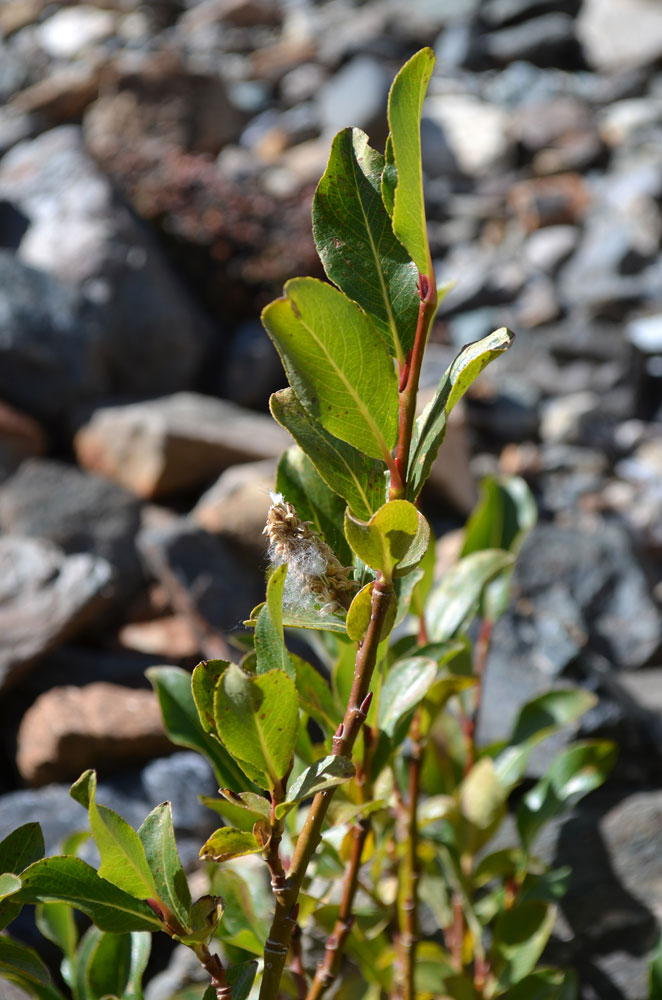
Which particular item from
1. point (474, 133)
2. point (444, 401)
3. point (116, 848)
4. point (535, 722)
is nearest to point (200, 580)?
point (535, 722)

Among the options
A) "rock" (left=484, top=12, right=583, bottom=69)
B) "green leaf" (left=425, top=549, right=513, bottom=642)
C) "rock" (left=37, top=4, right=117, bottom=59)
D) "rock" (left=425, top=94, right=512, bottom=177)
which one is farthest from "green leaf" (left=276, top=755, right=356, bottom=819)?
"rock" (left=37, top=4, right=117, bottom=59)

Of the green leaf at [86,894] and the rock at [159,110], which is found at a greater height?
the green leaf at [86,894]

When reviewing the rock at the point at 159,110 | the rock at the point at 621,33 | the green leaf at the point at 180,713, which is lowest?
the rock at the point at 621,33

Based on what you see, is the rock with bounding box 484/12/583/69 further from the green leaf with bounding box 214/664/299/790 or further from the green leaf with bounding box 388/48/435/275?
the green leaf with bounding box 214/664/299/790

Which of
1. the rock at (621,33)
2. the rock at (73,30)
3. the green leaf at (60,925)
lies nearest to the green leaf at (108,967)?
the green leaf at (60,925)

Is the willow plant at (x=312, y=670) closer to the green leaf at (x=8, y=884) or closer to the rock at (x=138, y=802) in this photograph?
the green leaf at (x=8, y=884)

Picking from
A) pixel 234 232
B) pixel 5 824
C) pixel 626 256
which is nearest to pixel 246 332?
pixel 234 232

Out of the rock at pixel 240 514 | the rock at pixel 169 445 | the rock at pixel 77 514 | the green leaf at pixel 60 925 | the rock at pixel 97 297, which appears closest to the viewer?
the green leaf at pixel 60 925
